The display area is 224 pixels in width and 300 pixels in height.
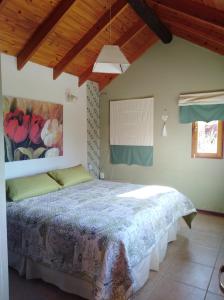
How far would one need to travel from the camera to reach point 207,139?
172 inches

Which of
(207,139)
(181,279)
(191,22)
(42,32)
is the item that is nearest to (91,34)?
(42,32)

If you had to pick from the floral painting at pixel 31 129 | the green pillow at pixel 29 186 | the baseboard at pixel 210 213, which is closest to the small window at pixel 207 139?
the baseboard at pixel 210 213

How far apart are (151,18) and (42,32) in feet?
4.99

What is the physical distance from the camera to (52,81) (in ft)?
13.8

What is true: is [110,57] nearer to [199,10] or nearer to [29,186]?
[199,10]

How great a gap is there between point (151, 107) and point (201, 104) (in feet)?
3.11

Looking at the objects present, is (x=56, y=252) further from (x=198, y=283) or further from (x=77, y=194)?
(x=198, y=283)

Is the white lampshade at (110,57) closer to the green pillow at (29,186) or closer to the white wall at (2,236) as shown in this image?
the white wall at (2,236)

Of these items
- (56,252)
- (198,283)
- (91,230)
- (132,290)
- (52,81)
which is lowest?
(198,283)

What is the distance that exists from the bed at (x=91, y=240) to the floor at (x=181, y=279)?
9 cm

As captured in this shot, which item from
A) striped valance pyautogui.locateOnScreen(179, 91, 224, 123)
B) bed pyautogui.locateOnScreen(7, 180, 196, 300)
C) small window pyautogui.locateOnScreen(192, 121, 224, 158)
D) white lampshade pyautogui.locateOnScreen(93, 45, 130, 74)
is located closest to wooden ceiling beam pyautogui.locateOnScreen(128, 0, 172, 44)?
white lampshade pyautogui.locateOnScreen(93, 45, 130, 74)

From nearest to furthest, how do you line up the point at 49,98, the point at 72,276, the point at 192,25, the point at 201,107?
the point at 72,276, the point at 192,25, the point at 49,98, the point at 201,107

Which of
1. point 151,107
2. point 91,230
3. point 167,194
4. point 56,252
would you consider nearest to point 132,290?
point 91,230

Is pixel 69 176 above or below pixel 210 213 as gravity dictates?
above
